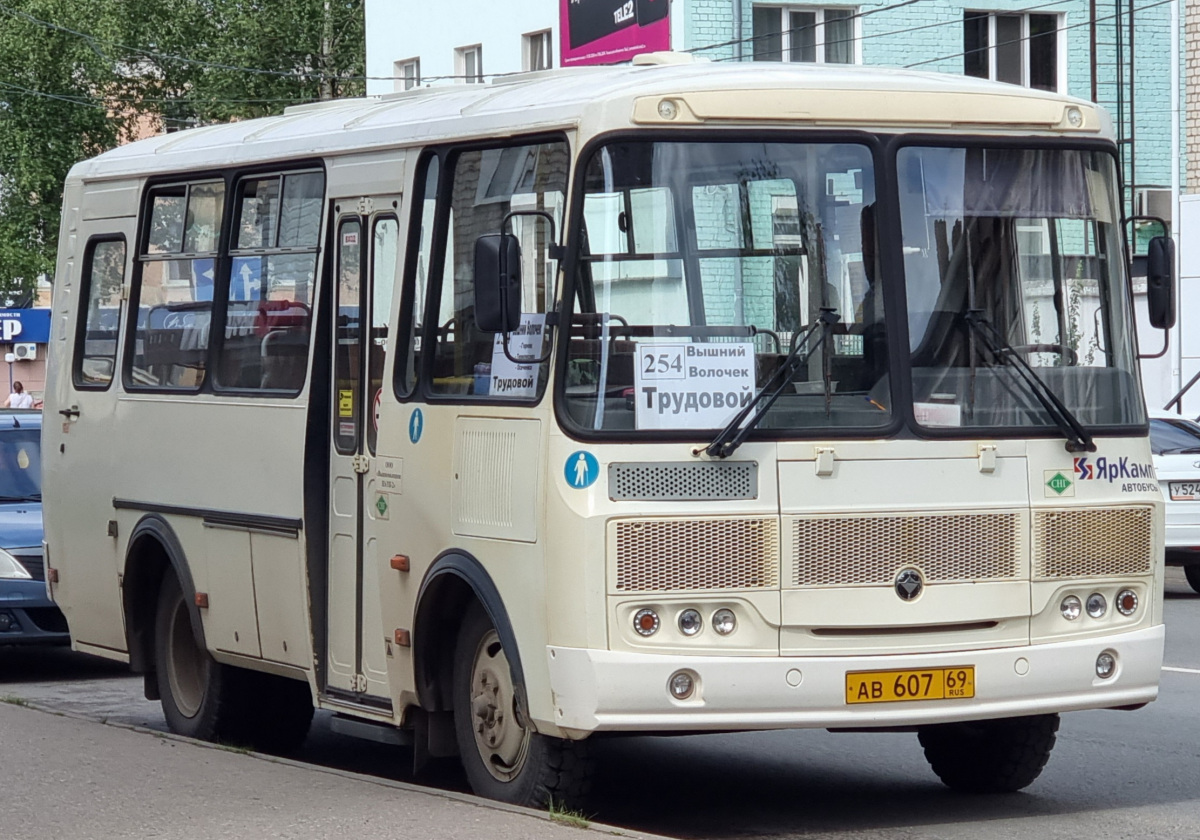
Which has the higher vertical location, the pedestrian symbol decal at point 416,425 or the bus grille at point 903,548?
the pedestrian symbol decal at point 416,425

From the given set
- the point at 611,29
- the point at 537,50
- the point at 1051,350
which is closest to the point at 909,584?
the point at 1051,350

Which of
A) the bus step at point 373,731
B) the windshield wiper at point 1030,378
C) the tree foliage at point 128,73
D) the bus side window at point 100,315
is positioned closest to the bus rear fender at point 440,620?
the bus step at point 373,731

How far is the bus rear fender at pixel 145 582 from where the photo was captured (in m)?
11.2

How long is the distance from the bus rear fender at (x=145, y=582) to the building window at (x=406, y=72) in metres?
25.8

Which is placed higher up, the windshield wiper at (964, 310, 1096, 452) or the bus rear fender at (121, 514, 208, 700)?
the windshield wiper at (964, 310, 1096, 452)

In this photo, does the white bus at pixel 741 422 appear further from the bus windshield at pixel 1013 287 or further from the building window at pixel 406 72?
the building window at pixel 406 72

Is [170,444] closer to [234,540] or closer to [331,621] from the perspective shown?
[234,540]

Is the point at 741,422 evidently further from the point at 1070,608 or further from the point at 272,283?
the point at 272,283

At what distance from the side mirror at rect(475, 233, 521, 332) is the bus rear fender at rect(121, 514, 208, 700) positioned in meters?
3.69

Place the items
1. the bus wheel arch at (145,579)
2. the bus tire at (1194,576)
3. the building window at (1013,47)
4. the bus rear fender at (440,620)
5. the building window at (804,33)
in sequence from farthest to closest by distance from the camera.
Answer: the building window at (1013,47), the building window at (804,33), the bus tire at (1194,576), the bus wheel arch at (145,579), the bus rear fender at (440,620)

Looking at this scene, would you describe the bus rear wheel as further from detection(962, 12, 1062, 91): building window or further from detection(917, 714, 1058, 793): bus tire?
detection(962, 12, 1062, 91): building window

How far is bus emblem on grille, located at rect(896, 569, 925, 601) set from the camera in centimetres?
805

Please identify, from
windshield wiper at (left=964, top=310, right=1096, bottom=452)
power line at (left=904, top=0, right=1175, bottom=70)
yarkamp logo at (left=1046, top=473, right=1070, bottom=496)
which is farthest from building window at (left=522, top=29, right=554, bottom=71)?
yarkamp logo at (left=1046, top=473, right=1070, bottom=496)

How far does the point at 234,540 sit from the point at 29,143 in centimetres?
4564
